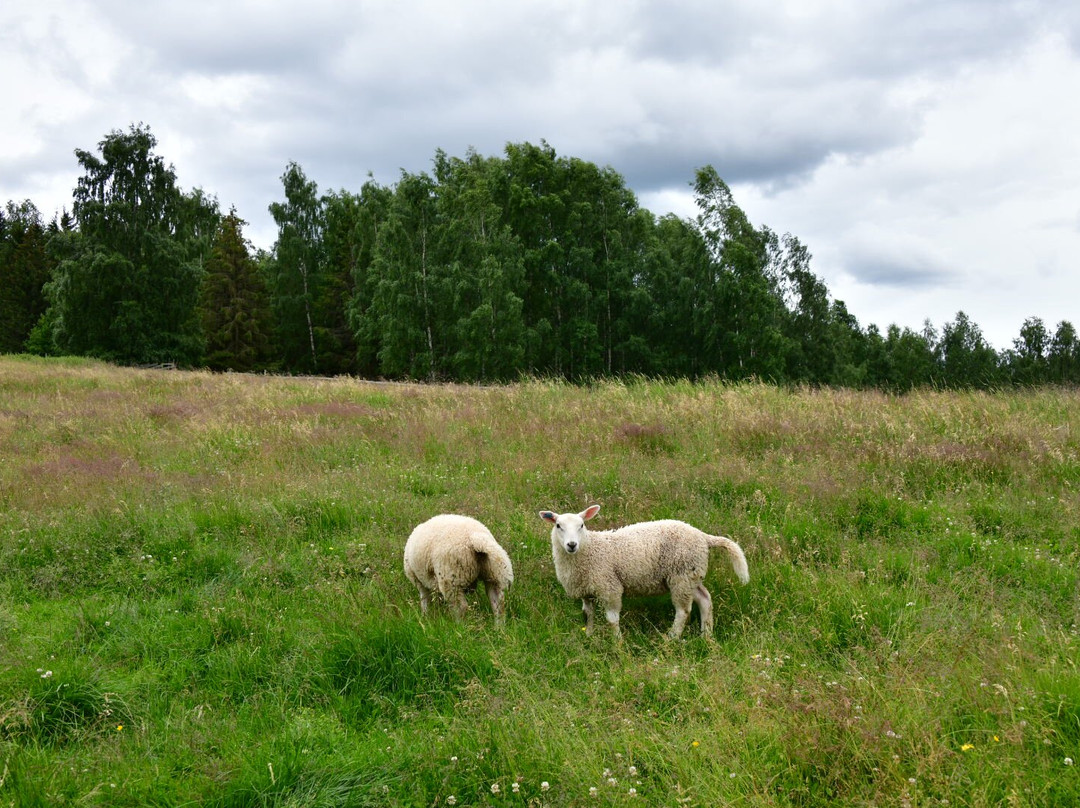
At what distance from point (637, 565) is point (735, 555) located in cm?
90

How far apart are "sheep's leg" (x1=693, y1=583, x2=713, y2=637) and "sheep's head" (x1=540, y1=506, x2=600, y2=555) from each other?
1.13m

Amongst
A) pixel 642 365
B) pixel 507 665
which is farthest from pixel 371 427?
pixel 642 365

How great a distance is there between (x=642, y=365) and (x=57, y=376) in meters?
32.3

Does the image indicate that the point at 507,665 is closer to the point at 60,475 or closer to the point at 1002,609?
the point at 1002,609

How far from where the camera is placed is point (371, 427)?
1334cm

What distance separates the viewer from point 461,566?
627cm

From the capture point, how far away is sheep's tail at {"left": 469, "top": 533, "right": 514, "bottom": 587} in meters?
6.24

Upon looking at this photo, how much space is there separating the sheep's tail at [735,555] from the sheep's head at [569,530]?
45.5 inches

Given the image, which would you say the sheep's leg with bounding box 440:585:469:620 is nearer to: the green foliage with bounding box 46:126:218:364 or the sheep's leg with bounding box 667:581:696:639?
the sheep's leg with bounding box 667:581:696:639

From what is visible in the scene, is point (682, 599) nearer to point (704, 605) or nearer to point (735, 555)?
point (704, 605)

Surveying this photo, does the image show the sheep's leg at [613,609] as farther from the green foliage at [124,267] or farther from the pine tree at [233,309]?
the pine tree at [233,309]

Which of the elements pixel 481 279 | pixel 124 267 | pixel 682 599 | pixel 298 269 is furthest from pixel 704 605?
pixel 298 269

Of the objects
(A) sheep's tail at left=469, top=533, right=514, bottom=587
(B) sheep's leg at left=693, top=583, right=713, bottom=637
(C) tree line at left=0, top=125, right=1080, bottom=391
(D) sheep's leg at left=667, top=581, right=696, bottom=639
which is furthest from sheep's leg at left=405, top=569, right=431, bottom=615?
(C) tree line at left=0, top=125, right=1080, bottom=391

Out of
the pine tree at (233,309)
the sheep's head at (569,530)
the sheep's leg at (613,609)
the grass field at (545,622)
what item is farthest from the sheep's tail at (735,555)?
the pine tree at (233,309)
